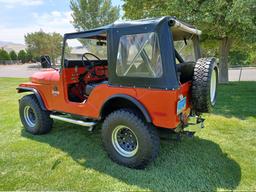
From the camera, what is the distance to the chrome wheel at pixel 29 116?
15.9 ft

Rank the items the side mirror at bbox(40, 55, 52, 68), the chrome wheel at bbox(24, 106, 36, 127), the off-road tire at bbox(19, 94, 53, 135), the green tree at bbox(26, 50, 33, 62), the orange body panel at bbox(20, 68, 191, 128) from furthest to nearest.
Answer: the green tree at bbox(26, 50, 33, 62)
the chrome wheel at bbox(24, 106, 36, 127)
the off-road tire at bbox(19, 94, 53, 135)
the side mirror at bbox(40, 55, 52, 68)
the orange body panel at bbox(20, 68, 191, 128)

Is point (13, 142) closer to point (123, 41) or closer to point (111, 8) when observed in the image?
point (123, 41)

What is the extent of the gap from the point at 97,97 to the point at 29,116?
228cm

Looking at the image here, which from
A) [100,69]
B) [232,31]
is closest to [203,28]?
[232,31]

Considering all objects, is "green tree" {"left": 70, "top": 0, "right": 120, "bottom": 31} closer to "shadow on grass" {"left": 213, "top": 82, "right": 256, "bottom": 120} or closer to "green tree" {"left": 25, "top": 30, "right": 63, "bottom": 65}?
"green tree" {"left": 25, "top": 30, "right": 63, "bottom": 65}

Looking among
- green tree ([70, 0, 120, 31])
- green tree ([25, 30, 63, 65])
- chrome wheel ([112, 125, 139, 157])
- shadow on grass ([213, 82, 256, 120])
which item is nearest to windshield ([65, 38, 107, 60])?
chrome wheel ([112, 125, 139, 157])

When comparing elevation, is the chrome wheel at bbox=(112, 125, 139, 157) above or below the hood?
below

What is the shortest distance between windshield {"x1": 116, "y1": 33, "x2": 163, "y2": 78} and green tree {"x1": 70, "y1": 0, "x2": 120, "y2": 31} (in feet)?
71.3

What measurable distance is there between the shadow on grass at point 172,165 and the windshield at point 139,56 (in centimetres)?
144

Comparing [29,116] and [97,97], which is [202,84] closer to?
[97,97]

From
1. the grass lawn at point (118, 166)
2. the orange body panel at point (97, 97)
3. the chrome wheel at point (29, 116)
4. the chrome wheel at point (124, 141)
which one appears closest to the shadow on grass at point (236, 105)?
the grass lawn at point (118, 166)

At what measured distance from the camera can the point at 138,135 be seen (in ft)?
10.3

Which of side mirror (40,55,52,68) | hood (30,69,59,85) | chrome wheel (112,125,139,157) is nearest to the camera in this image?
chrome wheel (112,125,139,157)

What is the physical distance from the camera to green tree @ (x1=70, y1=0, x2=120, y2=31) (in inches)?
928
